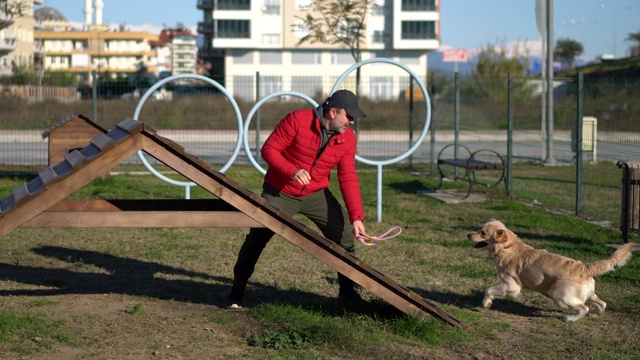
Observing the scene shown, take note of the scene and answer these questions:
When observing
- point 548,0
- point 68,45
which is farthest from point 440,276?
point 68,45

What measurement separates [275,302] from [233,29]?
71.4 m

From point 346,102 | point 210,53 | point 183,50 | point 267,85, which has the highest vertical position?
point 183,50

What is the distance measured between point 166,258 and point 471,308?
3.68m

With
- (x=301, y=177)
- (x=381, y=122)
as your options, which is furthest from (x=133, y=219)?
(x=381, y=122)

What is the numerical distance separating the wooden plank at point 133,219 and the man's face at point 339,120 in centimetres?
103

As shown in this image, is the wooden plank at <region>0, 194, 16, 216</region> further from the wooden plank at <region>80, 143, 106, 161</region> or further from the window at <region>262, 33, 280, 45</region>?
the window at <region>262, 33, 280, 45</region>

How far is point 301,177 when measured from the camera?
692 cm

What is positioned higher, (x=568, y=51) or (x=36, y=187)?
(x=568, y=51)

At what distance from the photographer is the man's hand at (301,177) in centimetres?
692

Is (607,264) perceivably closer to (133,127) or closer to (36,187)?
(133,127)

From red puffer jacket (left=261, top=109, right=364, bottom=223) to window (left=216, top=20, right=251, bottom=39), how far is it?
70.9 metres

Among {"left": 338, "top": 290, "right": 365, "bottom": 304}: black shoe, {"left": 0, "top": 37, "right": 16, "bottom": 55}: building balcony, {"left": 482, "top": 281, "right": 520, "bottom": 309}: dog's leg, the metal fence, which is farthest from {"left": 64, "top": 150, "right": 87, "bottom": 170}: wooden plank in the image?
{"left": 0, "top": 37, "right": 16, "bottom": 55}: building balcony

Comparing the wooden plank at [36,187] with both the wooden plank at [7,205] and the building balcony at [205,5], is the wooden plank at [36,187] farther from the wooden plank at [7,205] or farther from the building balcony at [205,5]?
the building balcony at [205,5]

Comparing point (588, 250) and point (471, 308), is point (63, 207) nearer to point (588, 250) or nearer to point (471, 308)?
point (471, 308)
